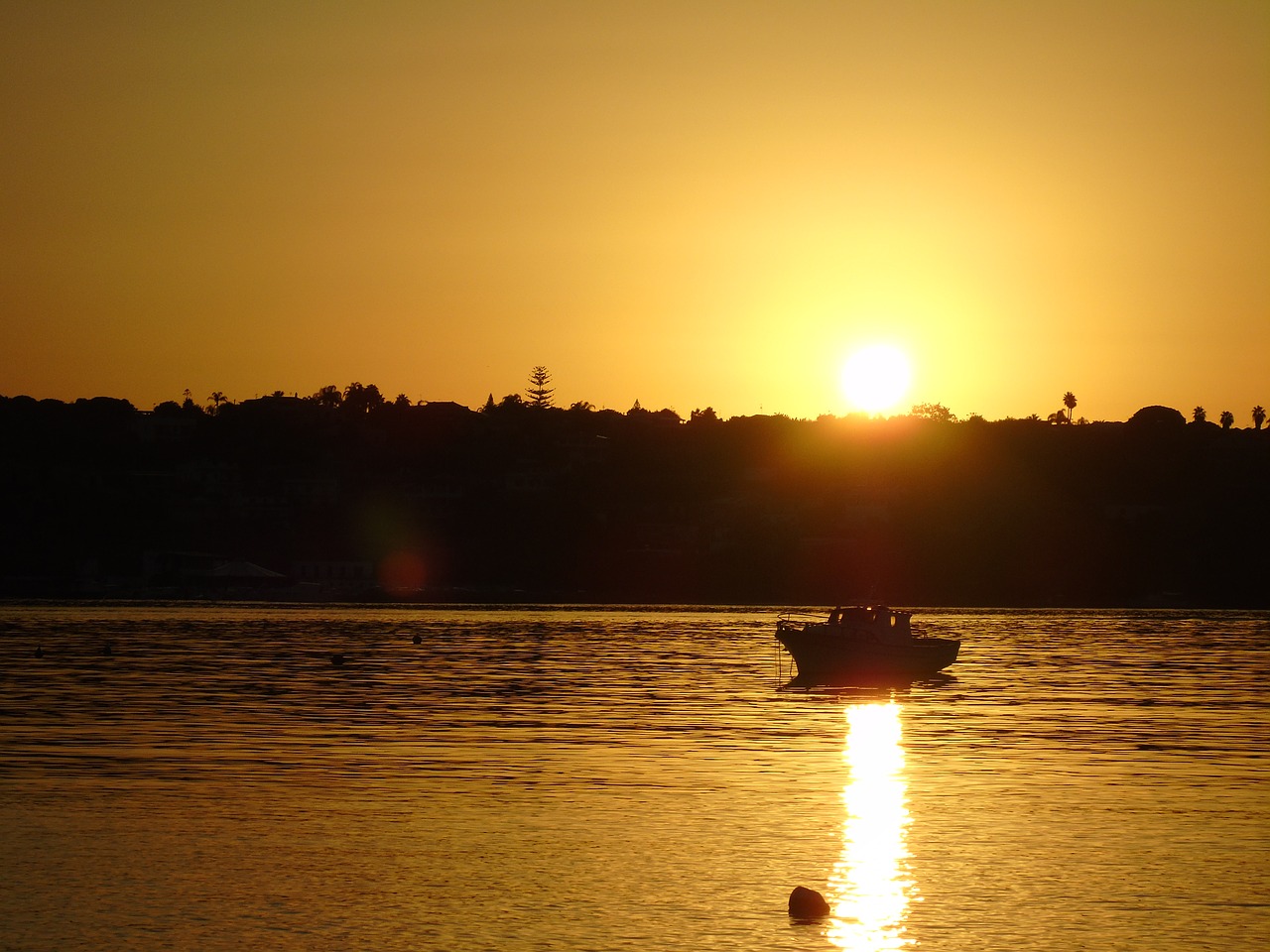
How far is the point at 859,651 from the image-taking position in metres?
80.2

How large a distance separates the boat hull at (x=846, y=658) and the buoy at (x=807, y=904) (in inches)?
2056

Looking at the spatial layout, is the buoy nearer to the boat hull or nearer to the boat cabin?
the boat hull

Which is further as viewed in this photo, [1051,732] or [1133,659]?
[1133,659]

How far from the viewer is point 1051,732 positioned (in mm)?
56250

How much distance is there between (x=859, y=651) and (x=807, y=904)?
2123 inches

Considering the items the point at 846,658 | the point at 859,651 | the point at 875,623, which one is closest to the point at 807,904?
the point at 846,658

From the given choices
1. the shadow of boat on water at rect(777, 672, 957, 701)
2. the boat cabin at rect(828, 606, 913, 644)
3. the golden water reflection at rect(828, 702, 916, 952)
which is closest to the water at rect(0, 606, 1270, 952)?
the golden water reflection at rect(828, 702, 916, 952)

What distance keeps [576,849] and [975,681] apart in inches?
2086

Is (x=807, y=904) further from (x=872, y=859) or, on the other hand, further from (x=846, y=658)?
(x=846, y=658)

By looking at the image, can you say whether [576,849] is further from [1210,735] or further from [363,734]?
[1210,735]

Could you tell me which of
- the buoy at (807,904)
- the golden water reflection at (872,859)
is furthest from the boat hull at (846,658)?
the buoy at (807,904)

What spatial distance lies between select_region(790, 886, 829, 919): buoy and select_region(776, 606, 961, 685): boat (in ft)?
173

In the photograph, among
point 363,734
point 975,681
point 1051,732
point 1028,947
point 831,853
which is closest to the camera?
point 1028,947

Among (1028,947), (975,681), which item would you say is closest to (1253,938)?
(1028,947)
